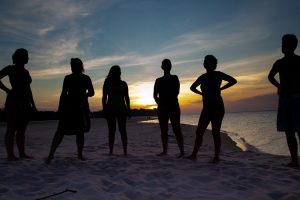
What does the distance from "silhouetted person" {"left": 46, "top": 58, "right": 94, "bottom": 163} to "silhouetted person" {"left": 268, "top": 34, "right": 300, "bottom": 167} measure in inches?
152

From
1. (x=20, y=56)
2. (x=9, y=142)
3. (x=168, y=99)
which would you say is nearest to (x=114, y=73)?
(x=168, y=99)

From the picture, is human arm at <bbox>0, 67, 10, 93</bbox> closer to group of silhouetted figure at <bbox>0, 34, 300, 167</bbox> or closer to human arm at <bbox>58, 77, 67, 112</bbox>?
group of silhouetted figure at <bbox>0, 34, 300, 167</bbox>

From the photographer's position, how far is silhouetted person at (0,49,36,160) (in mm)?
5785

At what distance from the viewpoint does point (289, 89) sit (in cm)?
521

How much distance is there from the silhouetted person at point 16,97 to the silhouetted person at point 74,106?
32.5 inches

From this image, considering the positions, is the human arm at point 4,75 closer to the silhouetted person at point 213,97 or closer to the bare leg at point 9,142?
the bare leg at point 9,142

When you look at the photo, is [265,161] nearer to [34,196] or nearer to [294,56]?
[294,56]

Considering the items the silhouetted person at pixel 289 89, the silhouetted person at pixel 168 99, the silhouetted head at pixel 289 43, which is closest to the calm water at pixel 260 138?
the silhouetted person at pixel 168 99

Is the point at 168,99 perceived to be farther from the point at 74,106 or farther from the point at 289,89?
the point at 289,89

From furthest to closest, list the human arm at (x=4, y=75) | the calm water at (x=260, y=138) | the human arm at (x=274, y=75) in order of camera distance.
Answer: the calm water at (x=260, y=138) → the human arm at (x=4, y=75) → the human arm at (x=274, y=75)

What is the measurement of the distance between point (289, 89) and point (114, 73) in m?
3.67

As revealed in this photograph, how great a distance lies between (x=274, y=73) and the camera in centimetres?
547

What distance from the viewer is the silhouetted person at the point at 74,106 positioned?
5.74 metres

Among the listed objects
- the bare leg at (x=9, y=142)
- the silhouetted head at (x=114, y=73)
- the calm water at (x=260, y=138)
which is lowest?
the calm water at (x=260, y=138)
